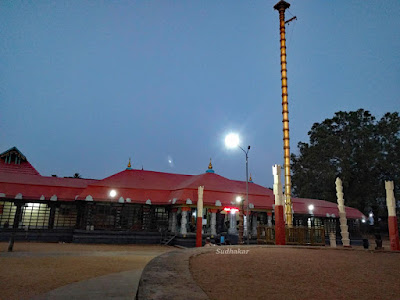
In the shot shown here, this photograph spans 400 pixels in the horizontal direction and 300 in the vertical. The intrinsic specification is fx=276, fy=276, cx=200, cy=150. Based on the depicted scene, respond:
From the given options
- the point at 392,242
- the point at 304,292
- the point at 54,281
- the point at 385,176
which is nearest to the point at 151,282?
the point at 304,292

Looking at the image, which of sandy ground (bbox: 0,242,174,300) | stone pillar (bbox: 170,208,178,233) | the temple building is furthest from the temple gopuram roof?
sandy ground (bbox: 0,242,174,300)

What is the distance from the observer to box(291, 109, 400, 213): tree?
41281mm

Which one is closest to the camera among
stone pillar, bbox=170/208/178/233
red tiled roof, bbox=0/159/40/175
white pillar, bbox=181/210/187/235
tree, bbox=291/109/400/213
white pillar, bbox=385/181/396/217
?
white pillar, bbox=385/181/396/217

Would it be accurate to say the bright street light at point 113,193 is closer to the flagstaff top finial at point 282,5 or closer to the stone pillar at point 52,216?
the stone pillar at point 52,216

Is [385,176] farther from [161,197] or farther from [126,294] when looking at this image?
[126,294]

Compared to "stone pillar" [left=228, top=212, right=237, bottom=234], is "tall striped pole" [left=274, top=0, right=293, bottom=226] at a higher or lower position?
higher

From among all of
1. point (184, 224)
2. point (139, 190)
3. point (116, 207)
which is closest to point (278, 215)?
point (184, 224)

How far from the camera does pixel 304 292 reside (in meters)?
4.76

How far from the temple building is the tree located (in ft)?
59.6

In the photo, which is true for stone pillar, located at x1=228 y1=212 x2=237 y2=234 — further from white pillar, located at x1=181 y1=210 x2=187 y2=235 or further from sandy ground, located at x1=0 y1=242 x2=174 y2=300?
sandy ground, located at x1=0 y1=242 x2=174 y2=300

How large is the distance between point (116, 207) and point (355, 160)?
36.5 m

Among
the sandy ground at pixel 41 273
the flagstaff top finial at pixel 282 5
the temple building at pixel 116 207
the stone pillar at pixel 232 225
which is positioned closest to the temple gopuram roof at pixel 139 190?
the temple building at pixel 116 207

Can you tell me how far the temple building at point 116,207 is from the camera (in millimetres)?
23031

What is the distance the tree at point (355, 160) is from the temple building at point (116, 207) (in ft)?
59.6
